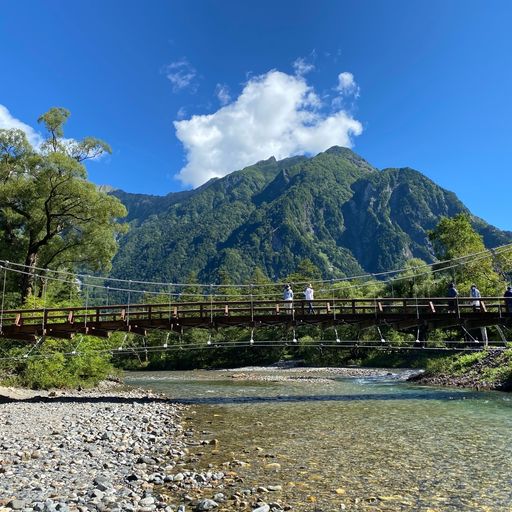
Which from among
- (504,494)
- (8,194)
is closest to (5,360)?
(8,194)

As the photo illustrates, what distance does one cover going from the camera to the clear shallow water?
298 inches

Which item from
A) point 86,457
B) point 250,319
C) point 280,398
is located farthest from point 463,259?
point 86,457

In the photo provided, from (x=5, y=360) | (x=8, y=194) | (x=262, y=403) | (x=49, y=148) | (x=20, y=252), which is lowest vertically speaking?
(x=262, y=403)

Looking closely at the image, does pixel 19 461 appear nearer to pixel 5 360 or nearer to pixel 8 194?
pixel 5 360

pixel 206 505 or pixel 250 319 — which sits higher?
pixel 250 319

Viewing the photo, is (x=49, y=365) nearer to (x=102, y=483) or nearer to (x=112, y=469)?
(x=112, y=469)

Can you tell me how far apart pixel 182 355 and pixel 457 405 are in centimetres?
5380

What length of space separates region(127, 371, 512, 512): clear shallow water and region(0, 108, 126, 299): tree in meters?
17.5

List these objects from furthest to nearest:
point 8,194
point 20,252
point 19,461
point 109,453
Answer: point 20,252, point 8,194, point 109,453, point 19,461

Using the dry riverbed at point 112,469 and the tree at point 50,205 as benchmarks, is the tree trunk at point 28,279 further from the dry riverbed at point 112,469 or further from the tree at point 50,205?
the dry riverbed at point 112,469

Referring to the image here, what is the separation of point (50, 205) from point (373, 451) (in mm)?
26177

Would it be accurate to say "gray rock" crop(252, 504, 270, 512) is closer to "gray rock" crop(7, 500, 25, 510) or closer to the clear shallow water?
the clear shallow water

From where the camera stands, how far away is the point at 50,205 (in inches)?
1176

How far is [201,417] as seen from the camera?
16.5 metres
